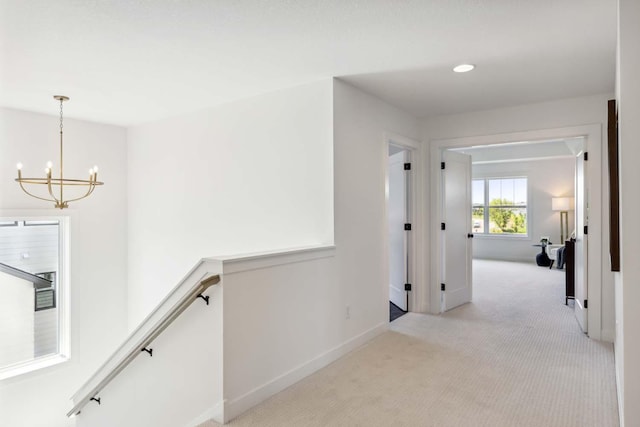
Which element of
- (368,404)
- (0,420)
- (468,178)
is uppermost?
(468,178)

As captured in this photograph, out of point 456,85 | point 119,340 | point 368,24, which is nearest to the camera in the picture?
point 368,24

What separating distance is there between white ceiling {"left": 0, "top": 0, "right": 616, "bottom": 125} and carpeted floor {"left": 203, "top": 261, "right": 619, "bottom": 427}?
2.42 m

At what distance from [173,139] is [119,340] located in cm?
281

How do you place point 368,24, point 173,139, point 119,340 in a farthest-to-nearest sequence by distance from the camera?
point 119,340 → point 173,139 → point 368,24

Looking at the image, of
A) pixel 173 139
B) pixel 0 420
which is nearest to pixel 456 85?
pixel 173 139

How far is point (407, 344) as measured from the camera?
3738mm

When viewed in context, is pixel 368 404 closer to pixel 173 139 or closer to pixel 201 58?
pixel 201 58

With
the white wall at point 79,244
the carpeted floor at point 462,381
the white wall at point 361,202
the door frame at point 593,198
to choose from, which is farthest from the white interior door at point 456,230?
the white wall at point 79,244

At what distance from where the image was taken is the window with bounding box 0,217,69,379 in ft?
15.0

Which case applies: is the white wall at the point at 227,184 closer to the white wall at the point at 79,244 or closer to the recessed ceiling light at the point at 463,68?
the white wall at the point at 79,244

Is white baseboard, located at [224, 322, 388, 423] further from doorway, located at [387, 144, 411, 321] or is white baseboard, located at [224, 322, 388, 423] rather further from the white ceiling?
the white ceiling

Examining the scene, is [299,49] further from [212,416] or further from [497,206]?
[497,206]

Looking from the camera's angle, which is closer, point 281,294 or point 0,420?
point 281,294

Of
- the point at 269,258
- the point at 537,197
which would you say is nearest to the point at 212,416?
the point at 269,258
